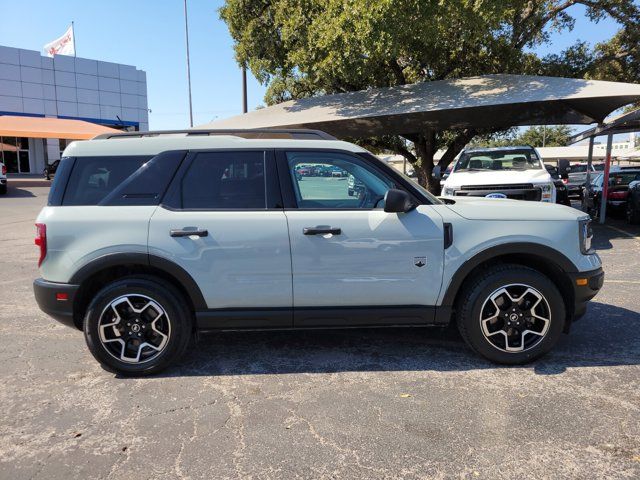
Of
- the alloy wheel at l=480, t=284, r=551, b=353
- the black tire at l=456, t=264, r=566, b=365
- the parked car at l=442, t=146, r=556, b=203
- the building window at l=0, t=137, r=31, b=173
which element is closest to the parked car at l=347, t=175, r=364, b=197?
the black tire at l=456, t=264, r=566, b=365

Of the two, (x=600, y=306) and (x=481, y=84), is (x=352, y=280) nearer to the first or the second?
(x=600, y=306)

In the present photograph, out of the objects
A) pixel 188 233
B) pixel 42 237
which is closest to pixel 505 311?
pixel 188 233

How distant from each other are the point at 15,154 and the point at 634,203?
43.9 metres

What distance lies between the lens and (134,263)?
3.70 metres

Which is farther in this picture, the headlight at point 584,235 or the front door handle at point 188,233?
the headlight at point 584,235

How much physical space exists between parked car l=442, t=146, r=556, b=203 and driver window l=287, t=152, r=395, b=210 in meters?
5.23

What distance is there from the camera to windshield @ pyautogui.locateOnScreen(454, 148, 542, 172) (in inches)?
394

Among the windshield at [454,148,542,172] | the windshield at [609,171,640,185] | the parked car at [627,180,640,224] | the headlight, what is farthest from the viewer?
the windshield at [609,171,640,185]

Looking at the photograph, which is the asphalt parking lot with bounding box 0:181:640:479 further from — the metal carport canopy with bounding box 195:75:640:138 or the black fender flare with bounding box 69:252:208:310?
the metal carport canopy with bounding box 195:75:640:138

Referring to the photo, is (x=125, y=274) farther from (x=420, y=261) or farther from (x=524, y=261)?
(x=524, y=261)

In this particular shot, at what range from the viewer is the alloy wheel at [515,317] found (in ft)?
12.6

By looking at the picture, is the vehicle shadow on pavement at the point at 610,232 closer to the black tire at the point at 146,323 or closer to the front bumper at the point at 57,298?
the black tire at the point at 146,323

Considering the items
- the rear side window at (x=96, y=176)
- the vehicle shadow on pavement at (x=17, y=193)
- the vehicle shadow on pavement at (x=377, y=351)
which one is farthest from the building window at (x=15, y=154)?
the vehicle shadow on pavement at (x=377, y=351)

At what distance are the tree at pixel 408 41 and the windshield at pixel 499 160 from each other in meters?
2.94
